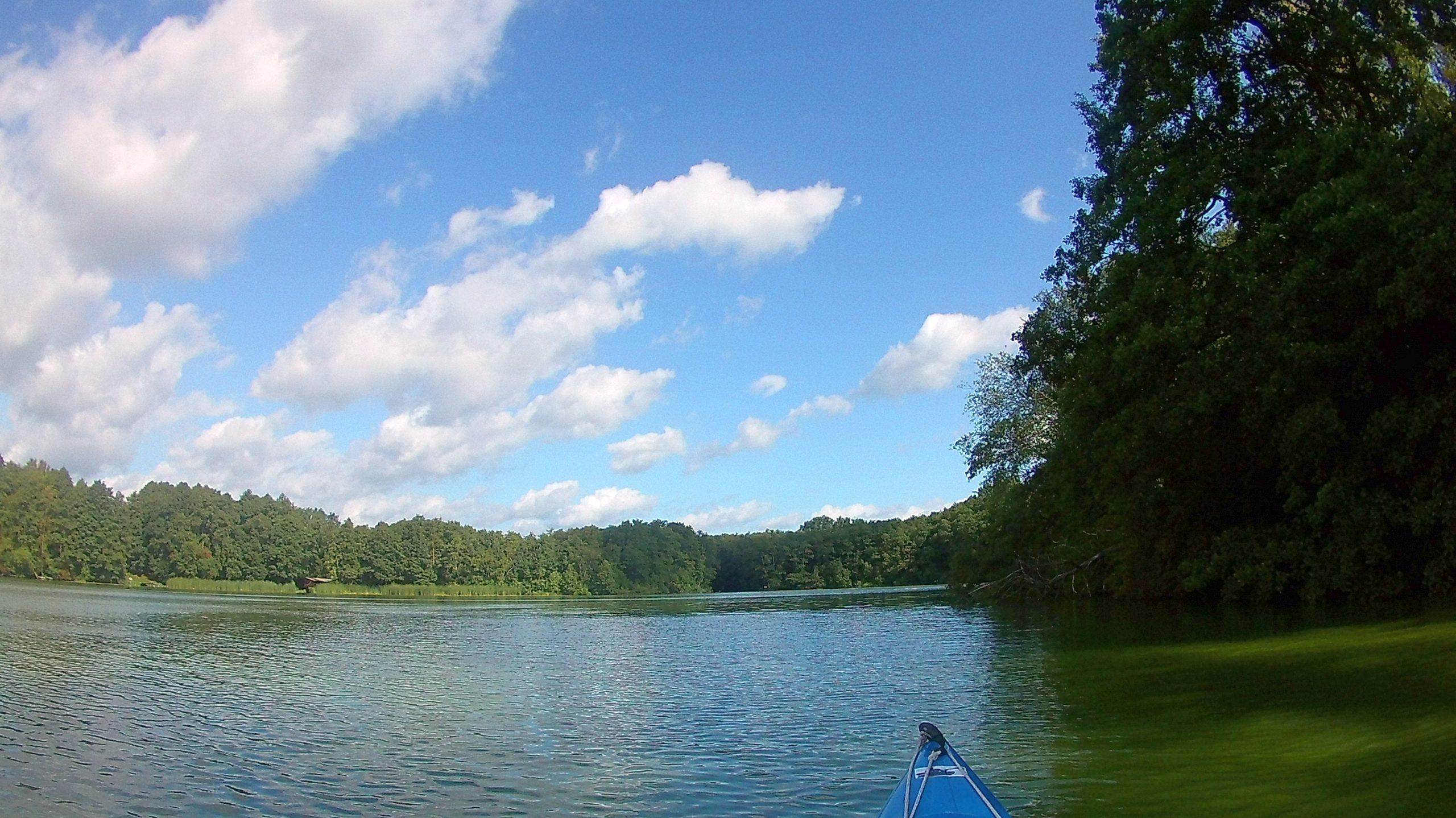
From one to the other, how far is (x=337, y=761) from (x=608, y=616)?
5155 cm

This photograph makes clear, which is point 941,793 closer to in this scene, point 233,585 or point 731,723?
point 731,723

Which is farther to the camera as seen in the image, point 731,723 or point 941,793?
point 731,723

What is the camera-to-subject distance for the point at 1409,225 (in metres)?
22.5

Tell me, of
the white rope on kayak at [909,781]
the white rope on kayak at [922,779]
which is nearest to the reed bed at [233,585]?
the white rope on kayak at [909,781]

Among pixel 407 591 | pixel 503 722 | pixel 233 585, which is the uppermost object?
pixel 503 722

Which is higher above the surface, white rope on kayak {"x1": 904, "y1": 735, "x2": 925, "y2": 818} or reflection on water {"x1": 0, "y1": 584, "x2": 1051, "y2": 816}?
white rope on kayak {"x1": 904, "y1": 735, "x2": 925, "y2": 818}

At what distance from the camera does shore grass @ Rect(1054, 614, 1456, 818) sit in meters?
9.66

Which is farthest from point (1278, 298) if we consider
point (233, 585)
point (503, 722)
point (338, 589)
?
point (338, 589)

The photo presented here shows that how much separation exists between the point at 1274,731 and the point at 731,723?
8.55 metres

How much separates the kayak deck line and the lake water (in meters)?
2.30

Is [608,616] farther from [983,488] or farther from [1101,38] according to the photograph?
[1101,38]

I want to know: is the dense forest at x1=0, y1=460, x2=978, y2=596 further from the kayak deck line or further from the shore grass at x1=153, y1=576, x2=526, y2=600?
the kayak deck line

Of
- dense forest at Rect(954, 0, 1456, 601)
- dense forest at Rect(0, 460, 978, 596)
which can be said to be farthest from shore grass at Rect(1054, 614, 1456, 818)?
dense forest at Rect(0, 460, 978, 596)

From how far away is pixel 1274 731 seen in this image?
41.8 feet
